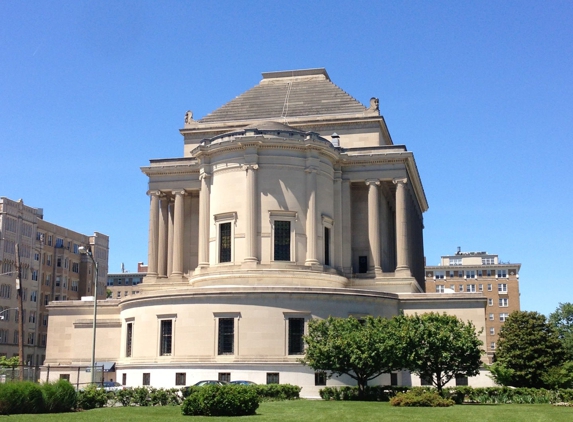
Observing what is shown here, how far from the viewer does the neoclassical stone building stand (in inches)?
2120

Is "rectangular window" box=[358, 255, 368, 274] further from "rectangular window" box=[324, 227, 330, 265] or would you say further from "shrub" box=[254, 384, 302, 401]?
"shrub" box=[254, 384, 302, 401]

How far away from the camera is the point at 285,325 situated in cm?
5359

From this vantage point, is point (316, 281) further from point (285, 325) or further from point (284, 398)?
point (284, 398)

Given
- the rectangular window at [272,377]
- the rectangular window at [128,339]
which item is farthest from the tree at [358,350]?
the rectangular window at [128,339]

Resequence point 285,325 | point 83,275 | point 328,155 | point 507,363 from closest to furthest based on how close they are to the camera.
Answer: point 285,325
point 328,155
point 507,363
point 83,275

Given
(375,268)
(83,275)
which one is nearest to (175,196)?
(375,268)

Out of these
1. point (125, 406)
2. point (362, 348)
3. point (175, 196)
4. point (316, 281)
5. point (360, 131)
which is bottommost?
point (125, 406)

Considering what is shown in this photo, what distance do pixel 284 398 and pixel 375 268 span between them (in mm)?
22757

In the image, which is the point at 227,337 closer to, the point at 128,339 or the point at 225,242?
the point at 128,339

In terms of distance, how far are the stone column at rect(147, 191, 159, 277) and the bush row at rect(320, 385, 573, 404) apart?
28908 mm

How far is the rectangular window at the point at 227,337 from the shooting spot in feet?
176

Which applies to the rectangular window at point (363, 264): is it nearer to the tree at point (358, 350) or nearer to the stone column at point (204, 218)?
Result: the stone column at point (204, 218)

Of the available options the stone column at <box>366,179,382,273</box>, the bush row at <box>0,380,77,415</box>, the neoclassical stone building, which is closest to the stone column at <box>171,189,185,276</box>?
the neoclassical stone building

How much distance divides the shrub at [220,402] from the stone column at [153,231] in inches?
1487
